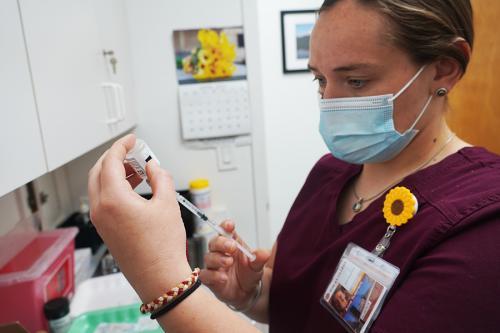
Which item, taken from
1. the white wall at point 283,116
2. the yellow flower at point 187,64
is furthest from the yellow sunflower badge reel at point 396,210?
the white wall at point 283,116

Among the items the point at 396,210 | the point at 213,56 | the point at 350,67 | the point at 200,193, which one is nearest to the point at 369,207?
the point at 396,210

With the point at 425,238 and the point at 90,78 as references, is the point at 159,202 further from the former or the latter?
the point at 90,78

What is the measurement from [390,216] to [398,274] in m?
0.11

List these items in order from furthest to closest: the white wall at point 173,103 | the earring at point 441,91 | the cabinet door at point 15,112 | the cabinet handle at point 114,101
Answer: the white wall at point 173,103 < the cabinet handle at point 114,101 < the earring at point 441,91 < the cabinet door at point 15,112

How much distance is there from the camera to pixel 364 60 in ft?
2.32

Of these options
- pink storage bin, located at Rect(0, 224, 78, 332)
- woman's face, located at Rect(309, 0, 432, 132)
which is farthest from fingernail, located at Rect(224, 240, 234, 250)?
pink storage bin, located at Rect(0, 224, 78, 332)

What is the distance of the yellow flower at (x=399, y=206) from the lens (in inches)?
26.5

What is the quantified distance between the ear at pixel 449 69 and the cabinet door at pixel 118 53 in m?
0.93

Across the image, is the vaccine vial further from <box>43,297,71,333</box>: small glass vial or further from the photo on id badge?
<box>43,297,71,333</box>: small glass vial

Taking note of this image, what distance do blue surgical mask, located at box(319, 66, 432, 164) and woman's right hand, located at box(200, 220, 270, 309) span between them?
0.30 m

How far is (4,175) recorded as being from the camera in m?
0.61

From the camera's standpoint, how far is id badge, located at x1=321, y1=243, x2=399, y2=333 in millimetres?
658

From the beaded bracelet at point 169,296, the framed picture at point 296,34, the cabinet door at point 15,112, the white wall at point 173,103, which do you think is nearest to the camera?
the beaded bracelet at point 169,296

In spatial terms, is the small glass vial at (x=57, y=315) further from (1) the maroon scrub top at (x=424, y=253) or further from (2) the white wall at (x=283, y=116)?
(2) the white wall at (x=283, y=116)
